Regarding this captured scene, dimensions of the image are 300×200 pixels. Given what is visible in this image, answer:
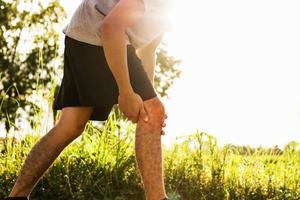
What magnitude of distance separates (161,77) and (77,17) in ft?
59.1

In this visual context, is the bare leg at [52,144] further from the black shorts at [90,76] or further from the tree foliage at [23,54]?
the tree foliage at [23,54]

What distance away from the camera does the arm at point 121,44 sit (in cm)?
256

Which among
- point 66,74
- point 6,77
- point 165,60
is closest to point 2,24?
point 6,77

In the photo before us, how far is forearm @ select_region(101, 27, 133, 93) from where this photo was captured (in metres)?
2.56

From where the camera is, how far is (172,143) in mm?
5363

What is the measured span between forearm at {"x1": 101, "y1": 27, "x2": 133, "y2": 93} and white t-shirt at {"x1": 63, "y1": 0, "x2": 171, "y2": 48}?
8.7 inches

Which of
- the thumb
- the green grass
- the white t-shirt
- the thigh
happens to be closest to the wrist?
the thumb

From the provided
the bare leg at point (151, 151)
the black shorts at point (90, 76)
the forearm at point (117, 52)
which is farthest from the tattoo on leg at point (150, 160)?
the forearm at point (117, 52)

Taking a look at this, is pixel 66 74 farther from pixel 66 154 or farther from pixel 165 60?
pixel 165 60

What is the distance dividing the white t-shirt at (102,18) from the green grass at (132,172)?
1640 millimetres

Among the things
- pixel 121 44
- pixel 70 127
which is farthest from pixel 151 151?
pixel 121 44

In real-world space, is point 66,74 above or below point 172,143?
above

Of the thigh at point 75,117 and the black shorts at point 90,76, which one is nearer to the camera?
the black shorts at point 90,76

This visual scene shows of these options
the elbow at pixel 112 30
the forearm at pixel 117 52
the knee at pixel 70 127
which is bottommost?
the knee at pixel 70 127
